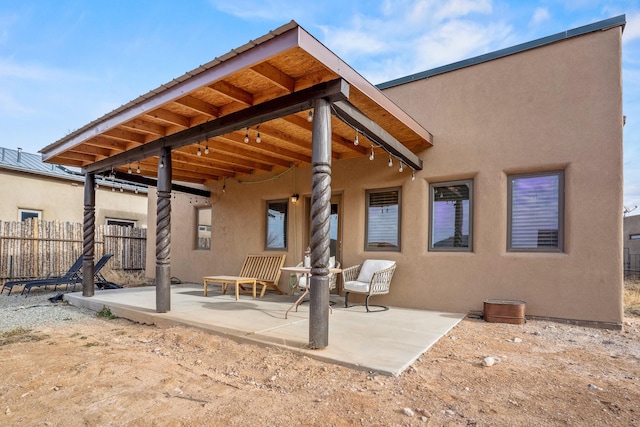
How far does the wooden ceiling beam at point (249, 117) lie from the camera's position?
356cm

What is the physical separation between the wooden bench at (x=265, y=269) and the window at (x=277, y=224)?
0.34 meters

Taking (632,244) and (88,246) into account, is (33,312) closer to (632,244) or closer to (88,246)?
(88,246)

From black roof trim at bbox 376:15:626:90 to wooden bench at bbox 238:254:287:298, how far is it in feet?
13.5

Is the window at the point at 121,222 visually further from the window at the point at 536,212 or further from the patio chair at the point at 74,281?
the window at the point at 536,212

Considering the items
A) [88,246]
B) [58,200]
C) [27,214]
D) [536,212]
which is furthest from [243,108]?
[58,200]

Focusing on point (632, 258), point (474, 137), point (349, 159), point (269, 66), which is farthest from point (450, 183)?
point (632, 258)

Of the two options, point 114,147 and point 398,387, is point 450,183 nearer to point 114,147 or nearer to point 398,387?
point 398,387

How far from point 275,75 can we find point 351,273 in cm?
370

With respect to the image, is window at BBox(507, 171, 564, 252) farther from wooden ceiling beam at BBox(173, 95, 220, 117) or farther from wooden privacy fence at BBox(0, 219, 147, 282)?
wooden privacy fence at BBox(0, 219, 147, 282)

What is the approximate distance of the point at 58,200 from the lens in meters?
12.9

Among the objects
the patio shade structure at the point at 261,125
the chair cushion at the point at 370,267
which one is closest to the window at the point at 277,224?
the patio shade structure at the point at 261,125

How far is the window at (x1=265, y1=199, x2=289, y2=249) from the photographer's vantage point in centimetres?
795

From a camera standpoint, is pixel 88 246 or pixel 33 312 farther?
pixel 88 246

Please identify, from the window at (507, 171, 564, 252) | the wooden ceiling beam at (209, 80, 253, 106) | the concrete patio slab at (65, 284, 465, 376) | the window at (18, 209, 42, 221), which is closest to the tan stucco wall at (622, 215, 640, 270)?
the window at (507, 171, 564, 252)
